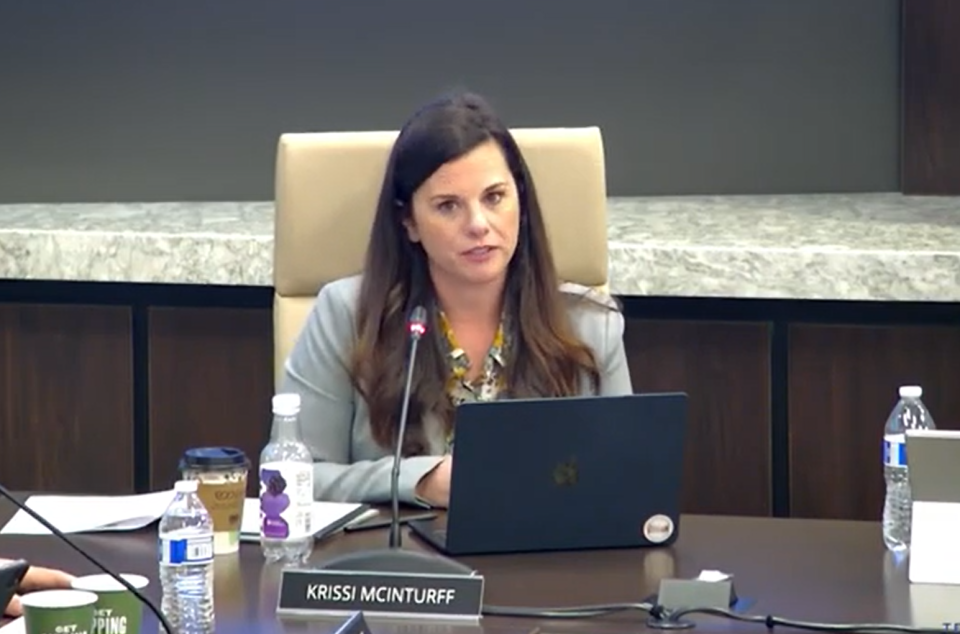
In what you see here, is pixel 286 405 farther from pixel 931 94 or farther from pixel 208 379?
pixel 931 94

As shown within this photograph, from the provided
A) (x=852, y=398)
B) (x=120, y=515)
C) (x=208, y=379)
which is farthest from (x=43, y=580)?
(x=852, y=398)

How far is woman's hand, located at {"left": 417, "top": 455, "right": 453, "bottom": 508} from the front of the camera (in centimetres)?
237

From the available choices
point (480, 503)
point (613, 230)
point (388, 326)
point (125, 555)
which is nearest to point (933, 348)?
point (613, 230)

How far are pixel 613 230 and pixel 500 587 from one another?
151 centimetres

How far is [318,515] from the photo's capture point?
2314 millimetres

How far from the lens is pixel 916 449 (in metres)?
2.03

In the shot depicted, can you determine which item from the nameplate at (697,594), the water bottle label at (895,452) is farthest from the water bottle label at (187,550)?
the water bottle label at (895,452)

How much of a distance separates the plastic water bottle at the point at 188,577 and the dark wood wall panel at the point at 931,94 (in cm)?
234

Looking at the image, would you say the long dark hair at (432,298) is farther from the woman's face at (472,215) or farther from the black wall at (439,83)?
the black wall at (439,83)

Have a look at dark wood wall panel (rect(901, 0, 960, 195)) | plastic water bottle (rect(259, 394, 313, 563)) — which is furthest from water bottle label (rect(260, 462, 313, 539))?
dark wood wall panel (rect(901, 0, 960, 195))

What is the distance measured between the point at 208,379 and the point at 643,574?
1565mm

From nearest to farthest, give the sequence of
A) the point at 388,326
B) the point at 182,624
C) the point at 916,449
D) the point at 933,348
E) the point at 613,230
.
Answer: the point at 182,624 → the point at 916,449 → the point at 388,326 → the point at 933,348 → the point at 613,230

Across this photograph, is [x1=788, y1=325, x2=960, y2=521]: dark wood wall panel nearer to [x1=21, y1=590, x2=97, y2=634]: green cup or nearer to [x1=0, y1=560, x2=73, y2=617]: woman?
[x1=0, y1=560, x2=73, y2=617]: woman

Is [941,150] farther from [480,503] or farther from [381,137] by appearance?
[480,503]
